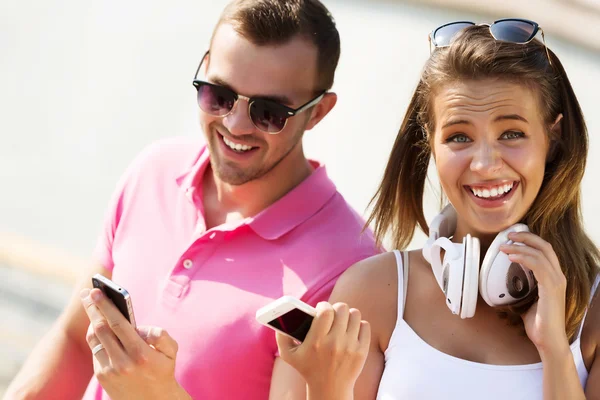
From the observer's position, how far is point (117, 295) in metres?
2.12

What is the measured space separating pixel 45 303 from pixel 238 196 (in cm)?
380

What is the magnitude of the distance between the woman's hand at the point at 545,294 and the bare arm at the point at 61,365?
4.57ft

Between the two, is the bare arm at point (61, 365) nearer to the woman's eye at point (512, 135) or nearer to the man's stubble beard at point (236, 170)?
the man's stubble beard at point (236, 170)

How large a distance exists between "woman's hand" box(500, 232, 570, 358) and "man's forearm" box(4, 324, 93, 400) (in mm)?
1410

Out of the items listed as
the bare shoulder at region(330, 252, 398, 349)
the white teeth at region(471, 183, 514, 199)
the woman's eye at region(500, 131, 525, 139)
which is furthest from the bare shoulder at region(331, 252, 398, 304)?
the woman's eye at region(500, 131, 525, 139)

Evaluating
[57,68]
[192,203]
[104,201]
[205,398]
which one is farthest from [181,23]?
[205,398]

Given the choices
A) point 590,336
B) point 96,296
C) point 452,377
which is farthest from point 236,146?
point 590,336

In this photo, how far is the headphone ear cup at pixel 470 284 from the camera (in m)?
2.14

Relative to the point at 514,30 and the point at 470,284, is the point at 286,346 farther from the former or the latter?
the point at 514,30

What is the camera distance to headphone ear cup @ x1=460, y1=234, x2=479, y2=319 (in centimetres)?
214

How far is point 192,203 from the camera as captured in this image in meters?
2.93

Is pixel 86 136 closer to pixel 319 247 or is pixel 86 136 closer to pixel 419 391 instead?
pixel 319 247

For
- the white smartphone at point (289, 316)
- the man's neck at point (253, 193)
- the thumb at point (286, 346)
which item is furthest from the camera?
the man's neck at point (253, 193)

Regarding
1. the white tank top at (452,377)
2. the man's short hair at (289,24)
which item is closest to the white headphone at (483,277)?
the white tank top at (452,377)
